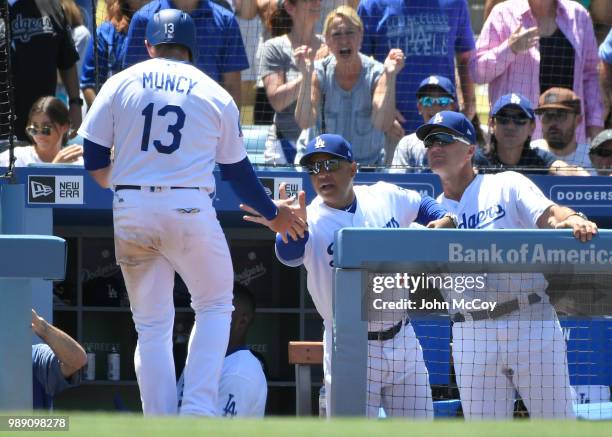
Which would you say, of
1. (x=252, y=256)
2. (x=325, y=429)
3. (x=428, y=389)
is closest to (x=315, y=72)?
(x=252, y=256)

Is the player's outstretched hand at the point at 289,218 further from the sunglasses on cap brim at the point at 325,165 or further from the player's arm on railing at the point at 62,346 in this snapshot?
the player's arm on railing at the point at 62,346

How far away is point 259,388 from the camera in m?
5.72

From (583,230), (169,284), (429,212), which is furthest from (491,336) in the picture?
(169,284)

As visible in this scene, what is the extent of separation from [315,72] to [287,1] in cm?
57

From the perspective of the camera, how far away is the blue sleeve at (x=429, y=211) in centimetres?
565

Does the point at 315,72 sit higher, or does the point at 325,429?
the point at 315,72

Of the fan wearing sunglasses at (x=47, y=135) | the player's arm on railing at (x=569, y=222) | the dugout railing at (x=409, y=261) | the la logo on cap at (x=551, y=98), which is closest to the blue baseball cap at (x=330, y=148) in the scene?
the player's arm on railing at (x=569, y=222)

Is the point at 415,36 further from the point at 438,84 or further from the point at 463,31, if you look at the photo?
the point at 438,84

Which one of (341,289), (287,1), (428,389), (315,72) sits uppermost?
(287,1)

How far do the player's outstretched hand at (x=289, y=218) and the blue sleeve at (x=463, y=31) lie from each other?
3.28 meters

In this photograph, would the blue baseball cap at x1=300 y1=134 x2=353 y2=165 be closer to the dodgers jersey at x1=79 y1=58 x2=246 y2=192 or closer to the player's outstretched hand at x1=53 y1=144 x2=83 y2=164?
the dodgers jersey at x1=79 y1=58 x2=246 y2=192

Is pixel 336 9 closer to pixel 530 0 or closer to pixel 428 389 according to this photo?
pixel 530 0

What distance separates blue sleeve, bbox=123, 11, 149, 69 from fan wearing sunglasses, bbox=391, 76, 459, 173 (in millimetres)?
1759

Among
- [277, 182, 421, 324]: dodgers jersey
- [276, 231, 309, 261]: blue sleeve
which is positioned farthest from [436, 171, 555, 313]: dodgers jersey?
[276, 231, 309, 261]: blue sleeve
